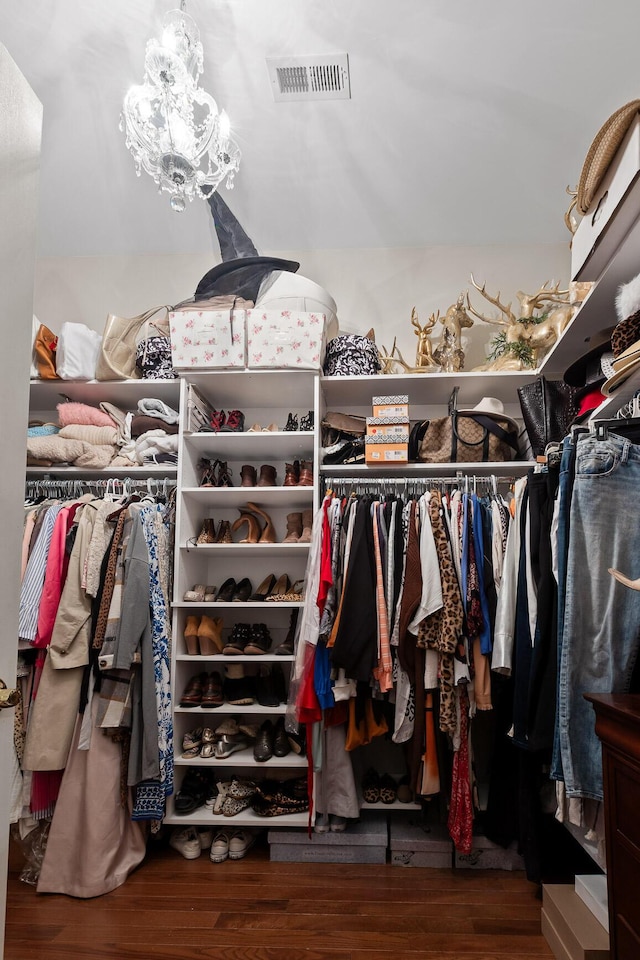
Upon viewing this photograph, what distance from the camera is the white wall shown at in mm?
3305

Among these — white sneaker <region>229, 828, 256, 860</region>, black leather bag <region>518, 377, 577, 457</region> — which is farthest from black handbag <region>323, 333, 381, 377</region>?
white sneaker <region>229, 828, 256, 860</region>

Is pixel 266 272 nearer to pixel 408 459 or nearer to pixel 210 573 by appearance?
pixel 408 459

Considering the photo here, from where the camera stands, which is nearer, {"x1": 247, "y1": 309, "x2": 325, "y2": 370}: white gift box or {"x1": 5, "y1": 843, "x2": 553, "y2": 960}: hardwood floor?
{"x1": 5, "y1": 843, "x2": 553, "y2": 960}: hardwood floor

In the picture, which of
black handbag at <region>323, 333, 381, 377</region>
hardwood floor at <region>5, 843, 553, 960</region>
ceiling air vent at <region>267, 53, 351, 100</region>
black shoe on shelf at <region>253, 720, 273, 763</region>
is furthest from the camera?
black handbag at <region>323, 333, 381, 377</region>

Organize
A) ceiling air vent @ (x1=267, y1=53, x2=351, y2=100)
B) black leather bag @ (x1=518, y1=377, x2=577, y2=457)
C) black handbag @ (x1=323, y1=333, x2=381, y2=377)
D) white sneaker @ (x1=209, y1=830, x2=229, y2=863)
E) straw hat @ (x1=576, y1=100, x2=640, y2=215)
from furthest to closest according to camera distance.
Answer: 1. black handbag @ (x1=323, y1=333, x2=381, y2=377)
2. white sneaker @ (x1=209, y1=830, x2=229, y2=863)
3. black leather bag @ (x1=518, y1=377, x2=577, y2=457)
4. ceiling air vent @ (x1=267, y1=53, x2=351, y2=100)
5. straw hat @ (x1=576, y1=100, x2=640, y2=215)

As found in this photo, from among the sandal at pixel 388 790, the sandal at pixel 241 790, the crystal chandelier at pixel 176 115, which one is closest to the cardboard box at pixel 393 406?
the crystal chandelier at pixel 176 115

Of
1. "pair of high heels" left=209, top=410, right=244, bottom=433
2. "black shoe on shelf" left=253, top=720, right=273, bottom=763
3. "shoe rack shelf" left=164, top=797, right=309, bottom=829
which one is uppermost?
"pair of high heels" left=209, top=410, right=244, bottom=433

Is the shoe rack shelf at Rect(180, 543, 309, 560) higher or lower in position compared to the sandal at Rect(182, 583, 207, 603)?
higher

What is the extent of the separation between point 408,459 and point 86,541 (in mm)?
1478

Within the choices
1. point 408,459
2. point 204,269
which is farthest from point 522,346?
point 204,269

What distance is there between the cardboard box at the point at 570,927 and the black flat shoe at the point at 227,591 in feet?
5.64

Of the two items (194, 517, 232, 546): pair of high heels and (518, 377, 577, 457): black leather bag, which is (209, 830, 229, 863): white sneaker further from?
(518, 377, 577, 457): black leather bag

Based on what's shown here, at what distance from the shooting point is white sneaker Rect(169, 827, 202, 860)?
256 cm

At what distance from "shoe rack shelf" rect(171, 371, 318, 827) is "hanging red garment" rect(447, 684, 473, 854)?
25.3 inches
